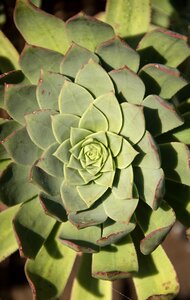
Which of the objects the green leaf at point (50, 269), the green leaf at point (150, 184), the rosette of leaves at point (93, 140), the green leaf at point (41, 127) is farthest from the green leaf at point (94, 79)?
the green leaf at point (50, 269)

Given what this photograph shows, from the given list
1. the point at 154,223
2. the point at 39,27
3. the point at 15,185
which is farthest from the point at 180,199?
the point at 39,27

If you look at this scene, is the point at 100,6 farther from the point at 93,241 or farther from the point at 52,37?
the point at 93,241

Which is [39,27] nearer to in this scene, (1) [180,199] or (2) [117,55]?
(2) [117,55]

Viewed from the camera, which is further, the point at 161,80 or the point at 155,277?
the point at 155,277

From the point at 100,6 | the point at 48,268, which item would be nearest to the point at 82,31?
the point at 48,268

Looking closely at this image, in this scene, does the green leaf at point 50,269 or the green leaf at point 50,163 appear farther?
the green leaf at point 50,269

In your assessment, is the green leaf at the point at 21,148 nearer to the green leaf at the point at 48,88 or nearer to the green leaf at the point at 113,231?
the green leaf at the point at 48,88
